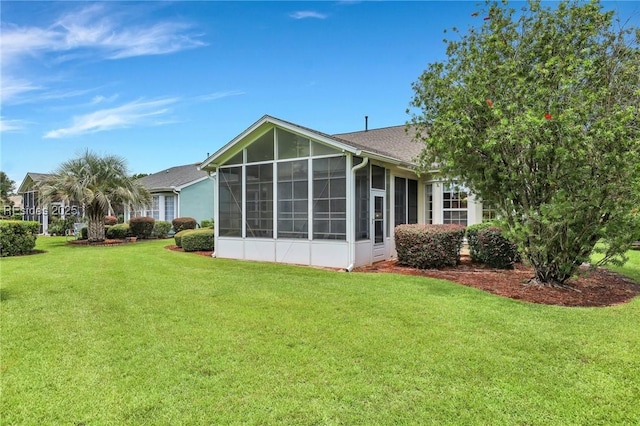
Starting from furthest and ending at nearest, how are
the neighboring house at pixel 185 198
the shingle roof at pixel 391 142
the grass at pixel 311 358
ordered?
the neighboring house at pixel 185 198 → the shingle roof at pixel 391 142 → the grass at pixel 311 358

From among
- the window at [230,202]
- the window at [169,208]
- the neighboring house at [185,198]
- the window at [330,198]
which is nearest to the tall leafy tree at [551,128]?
the window at [330,198]

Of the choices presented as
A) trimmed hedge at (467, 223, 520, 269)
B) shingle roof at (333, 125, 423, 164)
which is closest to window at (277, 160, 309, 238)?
shingle roof at (333, 125, 423, 164)

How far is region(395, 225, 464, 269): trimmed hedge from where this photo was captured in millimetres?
9797

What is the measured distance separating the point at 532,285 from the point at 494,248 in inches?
92.2

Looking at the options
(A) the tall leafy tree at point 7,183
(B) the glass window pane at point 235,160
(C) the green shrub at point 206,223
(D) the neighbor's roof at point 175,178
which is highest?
(A) the tall leafy tree at point 7,183

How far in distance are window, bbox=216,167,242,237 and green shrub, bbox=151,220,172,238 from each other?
10.2 m

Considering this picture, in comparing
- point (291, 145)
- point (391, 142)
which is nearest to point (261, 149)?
point (291, 145)

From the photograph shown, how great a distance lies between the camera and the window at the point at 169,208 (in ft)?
76.8

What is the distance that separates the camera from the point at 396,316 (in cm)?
551

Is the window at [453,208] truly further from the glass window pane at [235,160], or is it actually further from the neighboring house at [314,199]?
the glass window pane at [235,160]

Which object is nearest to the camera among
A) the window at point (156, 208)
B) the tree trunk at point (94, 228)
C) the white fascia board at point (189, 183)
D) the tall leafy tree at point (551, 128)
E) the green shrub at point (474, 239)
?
the tall leafy tree at point (551, 128)

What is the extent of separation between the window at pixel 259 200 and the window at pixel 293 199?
41 centimetres

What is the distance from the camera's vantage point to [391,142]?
53.7 feet

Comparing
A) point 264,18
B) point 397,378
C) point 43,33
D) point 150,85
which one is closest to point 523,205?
point 397,378
